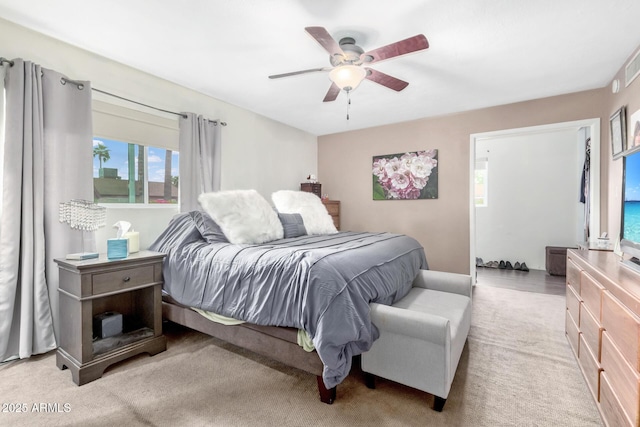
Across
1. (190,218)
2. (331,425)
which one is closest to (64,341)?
(190,218)

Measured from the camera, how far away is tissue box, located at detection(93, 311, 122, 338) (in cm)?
215

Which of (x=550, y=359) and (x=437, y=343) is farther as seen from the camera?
(x=550, y=359)

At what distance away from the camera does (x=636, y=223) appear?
171cm

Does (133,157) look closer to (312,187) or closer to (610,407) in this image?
(312,187)

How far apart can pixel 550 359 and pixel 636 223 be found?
106cm

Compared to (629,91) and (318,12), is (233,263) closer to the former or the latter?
(318,12)

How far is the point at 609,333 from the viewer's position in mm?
1395

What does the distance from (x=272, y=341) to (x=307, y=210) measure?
191 centimetres

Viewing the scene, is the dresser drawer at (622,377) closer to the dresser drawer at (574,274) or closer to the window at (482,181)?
the dresser drawer at (574,274)

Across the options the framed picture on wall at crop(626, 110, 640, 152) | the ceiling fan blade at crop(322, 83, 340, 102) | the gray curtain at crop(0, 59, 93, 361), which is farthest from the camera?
the ceiling fan blade at crop(322, 83, 340, 102)

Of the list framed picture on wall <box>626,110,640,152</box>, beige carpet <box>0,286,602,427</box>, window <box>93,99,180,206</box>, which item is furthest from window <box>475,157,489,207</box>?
window <box>93,99,180,206</box>

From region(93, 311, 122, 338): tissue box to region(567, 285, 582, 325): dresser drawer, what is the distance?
3254mm

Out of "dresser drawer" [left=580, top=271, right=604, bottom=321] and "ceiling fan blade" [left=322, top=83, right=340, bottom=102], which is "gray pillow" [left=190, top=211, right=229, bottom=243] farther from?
"dresser drawer" [left=580, top=271, right=604, bottom=321]

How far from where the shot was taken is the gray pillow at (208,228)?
241cm
